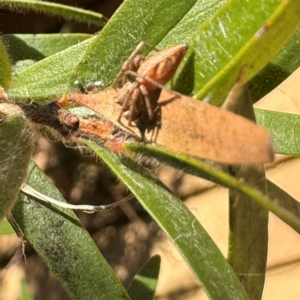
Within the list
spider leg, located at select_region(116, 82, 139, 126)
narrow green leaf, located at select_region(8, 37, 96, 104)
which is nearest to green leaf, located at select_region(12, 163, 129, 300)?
narrow green leaf, located at select_region(8, 37, 96, 104)

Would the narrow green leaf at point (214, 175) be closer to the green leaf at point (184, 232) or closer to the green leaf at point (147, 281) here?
the green leaf at point (184, 232)

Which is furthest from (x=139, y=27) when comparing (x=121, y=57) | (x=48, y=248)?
(x=48, y=248)

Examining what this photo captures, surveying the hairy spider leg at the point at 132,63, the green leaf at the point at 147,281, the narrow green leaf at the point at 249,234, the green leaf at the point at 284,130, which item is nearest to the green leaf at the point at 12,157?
the hairy spider leg at the point at 132,63

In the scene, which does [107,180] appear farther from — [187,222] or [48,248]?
[187,222]

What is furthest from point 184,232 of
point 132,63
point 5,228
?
point 5,228

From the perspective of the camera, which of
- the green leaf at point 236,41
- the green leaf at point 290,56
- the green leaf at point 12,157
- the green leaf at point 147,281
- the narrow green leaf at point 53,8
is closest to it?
the green leaf at point 236,41
